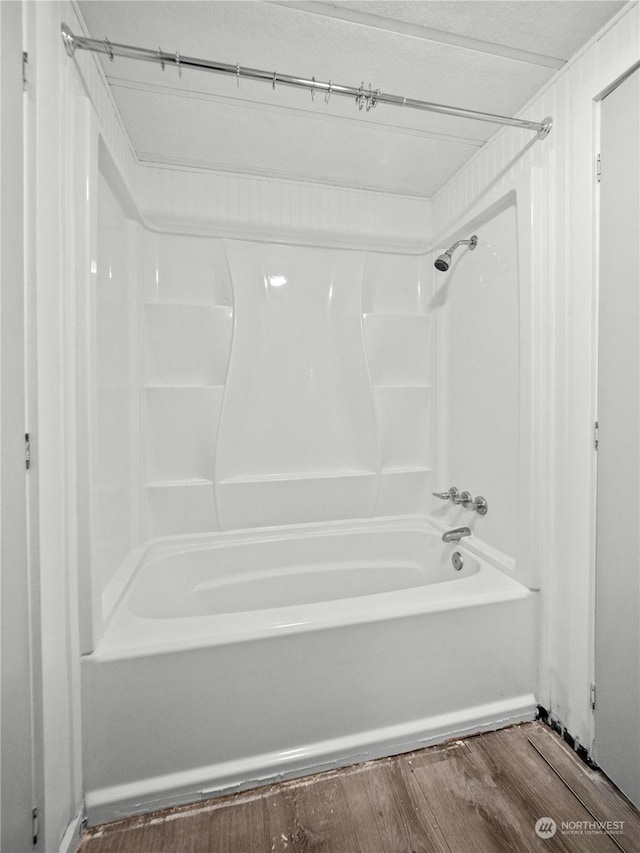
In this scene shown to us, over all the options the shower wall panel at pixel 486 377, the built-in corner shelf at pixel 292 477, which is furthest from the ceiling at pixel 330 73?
the built-in corner shelf at pixel 292 477

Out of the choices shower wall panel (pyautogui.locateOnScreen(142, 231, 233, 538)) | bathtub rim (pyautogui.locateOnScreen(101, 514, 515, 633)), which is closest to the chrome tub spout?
bathtub rim (pyautogui.locateOnScreen(101, 514, 515, 633))

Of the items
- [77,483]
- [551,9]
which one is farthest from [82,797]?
[551,9]

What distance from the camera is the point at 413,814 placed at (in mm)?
1151

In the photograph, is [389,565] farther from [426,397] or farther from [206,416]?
[206,416]

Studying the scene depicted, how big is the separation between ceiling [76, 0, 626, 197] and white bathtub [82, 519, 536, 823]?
1829mm

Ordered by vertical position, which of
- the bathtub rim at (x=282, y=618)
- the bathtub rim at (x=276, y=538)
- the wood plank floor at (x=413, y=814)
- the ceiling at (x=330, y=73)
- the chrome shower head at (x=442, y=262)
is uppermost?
the ceiling at (x=330, y=73)

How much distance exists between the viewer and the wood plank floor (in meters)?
1.08

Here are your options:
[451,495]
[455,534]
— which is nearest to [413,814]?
[455,534]

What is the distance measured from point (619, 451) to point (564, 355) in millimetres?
386

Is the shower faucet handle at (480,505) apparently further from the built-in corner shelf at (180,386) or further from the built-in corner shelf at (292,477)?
the built-in corner shelf at (180,386)

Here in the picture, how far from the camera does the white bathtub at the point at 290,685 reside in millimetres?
1171

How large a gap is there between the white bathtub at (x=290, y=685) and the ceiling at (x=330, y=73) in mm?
1829

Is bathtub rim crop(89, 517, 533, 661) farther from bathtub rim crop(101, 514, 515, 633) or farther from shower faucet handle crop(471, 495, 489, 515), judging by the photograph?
shower faucet handle crop(471, 495, 489, 515)

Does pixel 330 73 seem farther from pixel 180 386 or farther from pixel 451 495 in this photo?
pixel 451 495
